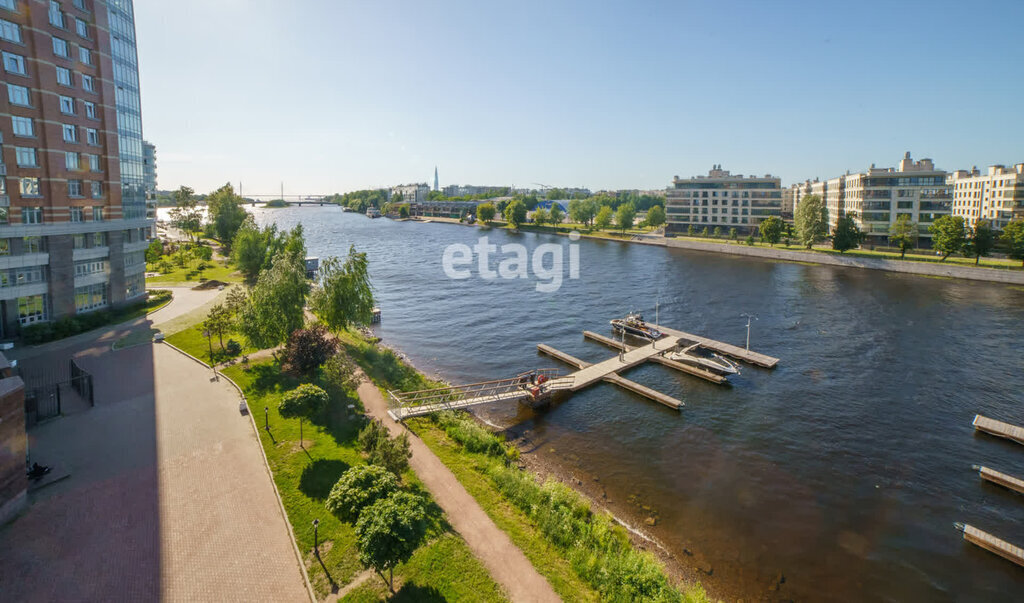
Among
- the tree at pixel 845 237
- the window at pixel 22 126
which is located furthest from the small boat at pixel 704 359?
the tree at pixel 845 237

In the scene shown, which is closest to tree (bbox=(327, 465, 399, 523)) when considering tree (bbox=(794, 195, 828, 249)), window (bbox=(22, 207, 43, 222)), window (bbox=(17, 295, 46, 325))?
window (bbox=(17, 295, 46, 325))

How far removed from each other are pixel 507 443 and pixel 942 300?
66149mm

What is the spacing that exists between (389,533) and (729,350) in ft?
124

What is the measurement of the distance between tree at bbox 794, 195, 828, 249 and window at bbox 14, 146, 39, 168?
113m

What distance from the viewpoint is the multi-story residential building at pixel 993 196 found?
93.4m

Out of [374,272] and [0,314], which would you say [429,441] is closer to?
[0,314]

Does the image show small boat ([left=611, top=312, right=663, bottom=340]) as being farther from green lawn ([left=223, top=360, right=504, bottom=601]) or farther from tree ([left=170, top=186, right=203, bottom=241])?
tree ([left=170, top=186, right=203, bottom=241])

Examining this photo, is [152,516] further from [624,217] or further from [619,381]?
[624,217]

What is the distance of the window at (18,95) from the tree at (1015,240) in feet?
390

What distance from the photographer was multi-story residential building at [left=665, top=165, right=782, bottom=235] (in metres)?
121

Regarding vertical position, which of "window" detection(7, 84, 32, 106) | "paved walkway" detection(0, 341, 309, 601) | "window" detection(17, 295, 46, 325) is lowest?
"paved walkway" detection(0, 341, 309, 601)

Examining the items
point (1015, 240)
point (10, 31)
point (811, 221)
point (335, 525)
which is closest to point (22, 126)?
point (10, 31)

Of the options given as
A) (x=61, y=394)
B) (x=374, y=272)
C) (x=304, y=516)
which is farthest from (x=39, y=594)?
(x=374, y=272)

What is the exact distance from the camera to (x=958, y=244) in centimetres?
7869
